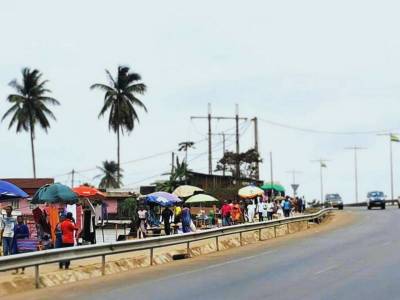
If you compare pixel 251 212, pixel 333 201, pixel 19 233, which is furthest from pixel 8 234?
pixel 333 201

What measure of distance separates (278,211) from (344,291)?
1299 inches

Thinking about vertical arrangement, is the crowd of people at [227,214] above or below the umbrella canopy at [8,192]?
below

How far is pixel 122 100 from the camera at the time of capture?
6875cm

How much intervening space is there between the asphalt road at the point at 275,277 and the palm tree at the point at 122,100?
46338 mm

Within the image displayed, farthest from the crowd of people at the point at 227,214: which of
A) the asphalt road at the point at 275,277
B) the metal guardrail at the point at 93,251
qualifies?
the asphalt road at the point at 275,277

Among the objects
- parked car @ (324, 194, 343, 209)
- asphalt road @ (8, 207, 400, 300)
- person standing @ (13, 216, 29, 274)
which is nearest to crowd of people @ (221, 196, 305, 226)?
asphalt road @ (8, 207, 400, 300)

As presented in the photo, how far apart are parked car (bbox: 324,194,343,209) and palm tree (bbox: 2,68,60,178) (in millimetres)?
28536

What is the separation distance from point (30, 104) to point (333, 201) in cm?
3142

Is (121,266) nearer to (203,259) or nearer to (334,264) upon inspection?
(203,259)

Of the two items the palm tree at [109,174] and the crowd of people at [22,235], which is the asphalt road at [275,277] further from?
the palm tree at [109,174]

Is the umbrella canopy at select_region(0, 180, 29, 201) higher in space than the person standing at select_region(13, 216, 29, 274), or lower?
higher

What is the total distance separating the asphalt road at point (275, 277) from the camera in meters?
12.8

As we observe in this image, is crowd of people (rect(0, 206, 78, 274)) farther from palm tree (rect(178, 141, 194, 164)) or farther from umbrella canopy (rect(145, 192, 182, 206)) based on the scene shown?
palm tree (rect(178, 141, 194, 164))

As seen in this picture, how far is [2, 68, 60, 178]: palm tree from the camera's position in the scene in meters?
70.0
